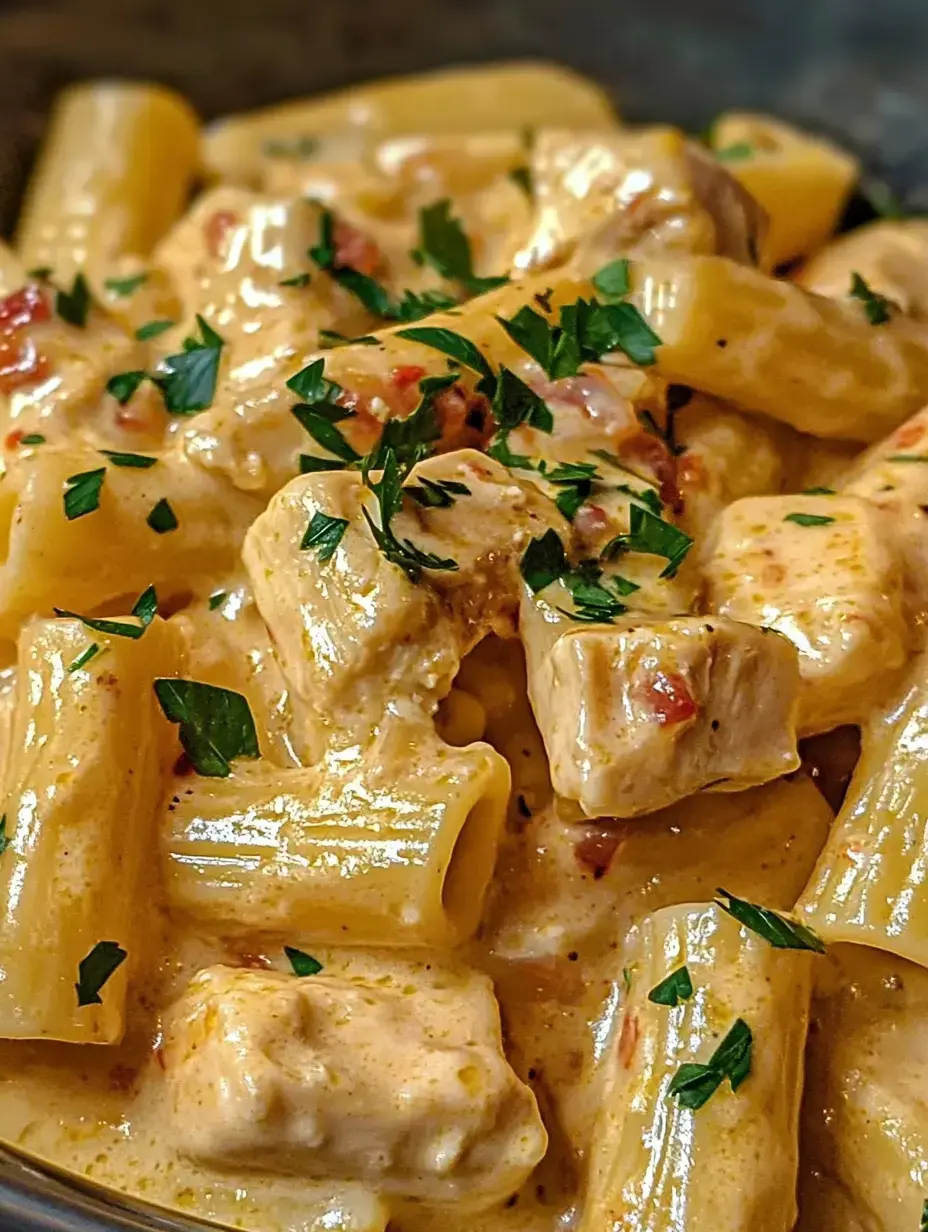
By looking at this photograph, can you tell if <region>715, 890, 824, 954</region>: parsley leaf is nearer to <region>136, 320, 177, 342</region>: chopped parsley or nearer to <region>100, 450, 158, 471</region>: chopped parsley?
<region>100, 450, 158, 471</region>: chopped parsley

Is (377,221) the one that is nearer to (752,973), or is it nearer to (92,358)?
(92,358)

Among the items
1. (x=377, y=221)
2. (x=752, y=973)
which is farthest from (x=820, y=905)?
(x=377, y=221)

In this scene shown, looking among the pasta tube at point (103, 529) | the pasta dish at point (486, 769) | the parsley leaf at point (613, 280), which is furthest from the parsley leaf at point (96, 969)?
the parsley leaf at point (613, 280)

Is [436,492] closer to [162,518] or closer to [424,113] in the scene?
[162,518]

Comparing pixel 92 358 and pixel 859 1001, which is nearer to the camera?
pixel 859 1001

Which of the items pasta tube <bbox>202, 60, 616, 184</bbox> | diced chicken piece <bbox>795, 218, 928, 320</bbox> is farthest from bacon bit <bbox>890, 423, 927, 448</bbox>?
pasta tube <bbox>202, 60, 616, 184</bbox>
